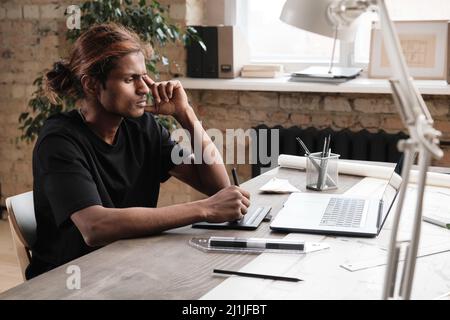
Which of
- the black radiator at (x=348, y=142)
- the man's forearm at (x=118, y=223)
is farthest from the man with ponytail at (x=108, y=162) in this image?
the black radiator at (x=348, y=142)

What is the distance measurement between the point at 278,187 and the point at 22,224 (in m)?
0.79

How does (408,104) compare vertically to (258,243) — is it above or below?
above

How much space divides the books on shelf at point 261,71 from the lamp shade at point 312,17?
2.45m

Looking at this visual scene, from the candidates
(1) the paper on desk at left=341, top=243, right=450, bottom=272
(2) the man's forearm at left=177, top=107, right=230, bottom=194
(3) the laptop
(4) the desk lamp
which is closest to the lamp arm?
(4) the desk lamp

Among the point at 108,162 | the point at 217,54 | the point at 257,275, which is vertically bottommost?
the point at 257,275

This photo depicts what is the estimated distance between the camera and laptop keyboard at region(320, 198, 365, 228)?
1.69 m

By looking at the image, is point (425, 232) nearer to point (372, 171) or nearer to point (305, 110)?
point (372, 171)

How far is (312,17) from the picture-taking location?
1.24 metres

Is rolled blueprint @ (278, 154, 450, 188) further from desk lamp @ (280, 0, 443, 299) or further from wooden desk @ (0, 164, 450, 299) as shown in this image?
desk lamp @ (280, 0, 443, 299)

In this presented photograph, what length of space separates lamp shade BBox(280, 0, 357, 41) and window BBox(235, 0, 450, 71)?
2512 mm

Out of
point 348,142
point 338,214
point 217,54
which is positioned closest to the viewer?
point 338,214

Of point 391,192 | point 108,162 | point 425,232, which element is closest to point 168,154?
point 108,162
